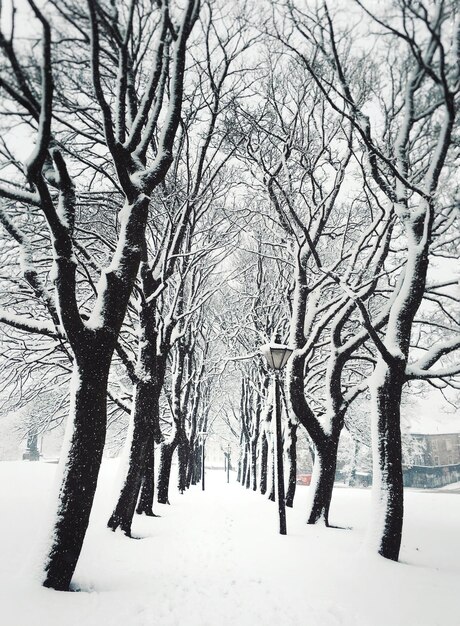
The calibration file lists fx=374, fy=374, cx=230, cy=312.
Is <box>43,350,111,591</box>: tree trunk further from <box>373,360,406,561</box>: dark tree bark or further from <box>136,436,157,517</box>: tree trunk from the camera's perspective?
<box>136,436,157,517</box>: tree trunk

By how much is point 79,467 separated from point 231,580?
2347 mm

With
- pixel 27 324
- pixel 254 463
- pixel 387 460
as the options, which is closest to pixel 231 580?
pixel 387 460

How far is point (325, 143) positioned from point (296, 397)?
5857mm

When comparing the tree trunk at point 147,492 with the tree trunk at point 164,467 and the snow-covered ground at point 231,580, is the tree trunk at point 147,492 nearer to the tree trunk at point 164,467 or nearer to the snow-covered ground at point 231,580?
the snow-covered ground at point 231,580

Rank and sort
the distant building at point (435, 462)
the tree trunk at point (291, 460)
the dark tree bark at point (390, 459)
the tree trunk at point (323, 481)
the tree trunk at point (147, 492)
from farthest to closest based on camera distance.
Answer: the distant building at point (435, 462) < the tree trunk at point (291, 460) < the tree trunk at point (147, 492) < the tree trunk at point (323, 481) < the dark tree bark at point (390, 459)

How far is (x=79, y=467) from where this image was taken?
Answer: 11.9 ft

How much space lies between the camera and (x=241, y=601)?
147 inches

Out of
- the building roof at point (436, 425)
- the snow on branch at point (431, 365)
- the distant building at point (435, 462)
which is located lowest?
the distant building at point (435, 462)

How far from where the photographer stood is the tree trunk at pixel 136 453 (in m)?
6.59

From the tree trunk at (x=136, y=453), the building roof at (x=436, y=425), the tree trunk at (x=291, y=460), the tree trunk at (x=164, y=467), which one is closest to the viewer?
the tree trunk at (x=136, y=453)

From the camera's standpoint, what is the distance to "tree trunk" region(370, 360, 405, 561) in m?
5.44

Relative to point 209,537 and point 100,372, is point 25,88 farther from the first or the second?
point 209,537

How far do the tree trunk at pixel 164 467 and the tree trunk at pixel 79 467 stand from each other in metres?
8.83

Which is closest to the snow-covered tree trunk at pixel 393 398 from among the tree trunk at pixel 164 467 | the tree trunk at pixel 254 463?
the tree trunk at pixel 164 467
